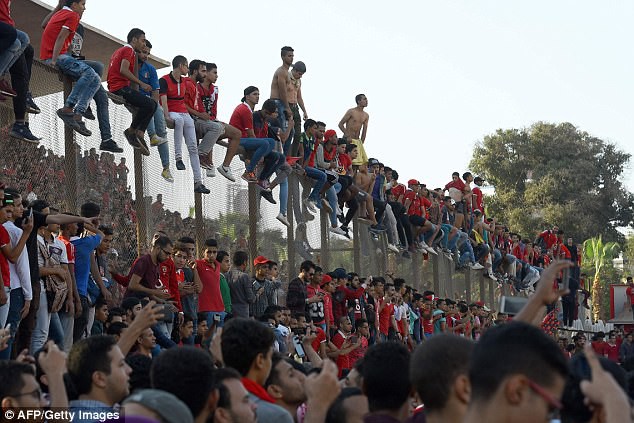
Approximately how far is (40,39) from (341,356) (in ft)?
28.1

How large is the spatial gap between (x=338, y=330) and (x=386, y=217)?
7006mm

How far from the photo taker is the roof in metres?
11.8

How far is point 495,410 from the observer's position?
332cm

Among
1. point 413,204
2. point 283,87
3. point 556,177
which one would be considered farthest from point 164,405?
point 556,177

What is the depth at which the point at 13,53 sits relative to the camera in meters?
10.7

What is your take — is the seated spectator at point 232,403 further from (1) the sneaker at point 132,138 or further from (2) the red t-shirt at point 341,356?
(2) the red t-shirt at point 341,356

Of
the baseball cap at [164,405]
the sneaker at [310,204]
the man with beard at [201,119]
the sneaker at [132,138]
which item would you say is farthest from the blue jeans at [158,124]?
the baseball cap at [164,405]

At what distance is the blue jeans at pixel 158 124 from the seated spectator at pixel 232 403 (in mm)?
8653

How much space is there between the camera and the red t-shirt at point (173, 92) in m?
14.2

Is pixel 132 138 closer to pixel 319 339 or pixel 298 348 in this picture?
pixel 298 348

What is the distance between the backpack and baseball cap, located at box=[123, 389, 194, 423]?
6.23 meters

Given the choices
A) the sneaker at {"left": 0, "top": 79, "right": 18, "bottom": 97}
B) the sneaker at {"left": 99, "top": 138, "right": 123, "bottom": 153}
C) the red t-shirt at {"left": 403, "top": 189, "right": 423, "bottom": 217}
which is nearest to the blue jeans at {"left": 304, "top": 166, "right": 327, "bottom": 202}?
the red t-shirt at {"left": 403, "top": 189, "right": 423, "bottom": 217}

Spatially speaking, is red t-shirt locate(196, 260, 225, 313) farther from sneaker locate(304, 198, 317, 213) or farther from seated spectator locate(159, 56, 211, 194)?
sneaker locate(304, 198, 317, 213)

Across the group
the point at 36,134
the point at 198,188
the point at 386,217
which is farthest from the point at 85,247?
the point at 386,217
